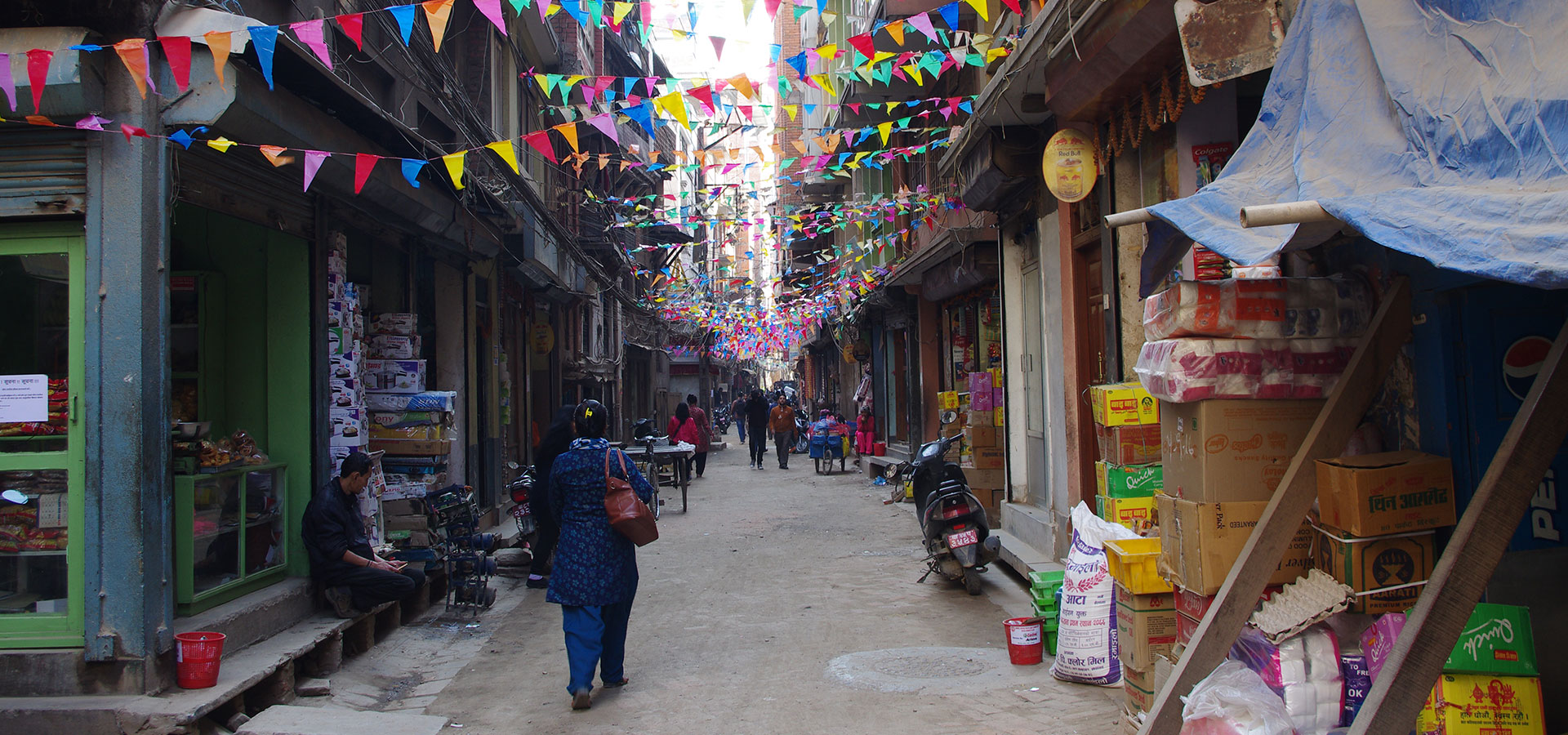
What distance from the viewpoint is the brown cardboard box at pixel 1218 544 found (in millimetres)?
4020

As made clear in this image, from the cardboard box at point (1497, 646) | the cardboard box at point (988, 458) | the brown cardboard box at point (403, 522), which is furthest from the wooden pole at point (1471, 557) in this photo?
the cardboard box at point (988, 458)

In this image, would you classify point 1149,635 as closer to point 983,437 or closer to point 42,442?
point 42,442

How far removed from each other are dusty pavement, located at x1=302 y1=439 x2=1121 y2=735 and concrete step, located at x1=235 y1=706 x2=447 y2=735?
301mm

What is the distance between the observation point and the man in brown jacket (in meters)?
23.8

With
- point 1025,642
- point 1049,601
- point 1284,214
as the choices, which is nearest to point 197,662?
point 1025,642

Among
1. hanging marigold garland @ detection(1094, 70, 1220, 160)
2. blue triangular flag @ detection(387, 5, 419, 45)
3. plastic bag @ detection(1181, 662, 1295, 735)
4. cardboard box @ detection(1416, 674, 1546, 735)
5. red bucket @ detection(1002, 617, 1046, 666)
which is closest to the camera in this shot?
cardboard box @ detection(1416, 674, 1546, 735)

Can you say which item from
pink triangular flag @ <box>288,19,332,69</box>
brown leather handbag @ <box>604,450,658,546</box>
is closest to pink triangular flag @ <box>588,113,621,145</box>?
pink triangular flag @ <box>288,19,332,69</box>

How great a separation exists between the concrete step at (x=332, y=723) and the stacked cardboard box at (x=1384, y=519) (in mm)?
4309

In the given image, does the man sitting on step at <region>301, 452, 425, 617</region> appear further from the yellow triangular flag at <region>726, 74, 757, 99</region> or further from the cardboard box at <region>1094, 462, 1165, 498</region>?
the cardboard box at <region>1094, 462, 1165, 498</region>

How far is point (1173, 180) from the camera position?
22.6ft

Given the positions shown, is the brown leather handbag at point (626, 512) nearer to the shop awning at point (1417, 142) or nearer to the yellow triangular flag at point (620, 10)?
the yellow triangular flag at point (620, 10)

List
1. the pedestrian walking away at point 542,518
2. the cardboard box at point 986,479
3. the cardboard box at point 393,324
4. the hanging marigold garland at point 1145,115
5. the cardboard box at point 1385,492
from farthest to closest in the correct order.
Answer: the cardboard box at point 986,479
the pedestrian walking away at point 542,518
the cardboard box at point 393,324
the hanging marigold garland at point 1145,115
the cardboard box at point 1385,492

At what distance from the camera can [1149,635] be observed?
15.7ft

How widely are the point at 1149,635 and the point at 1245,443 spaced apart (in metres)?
1.22
